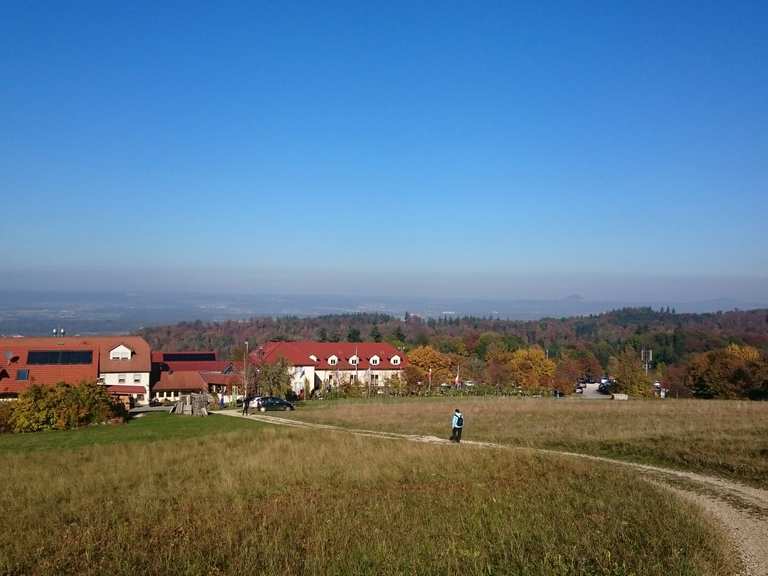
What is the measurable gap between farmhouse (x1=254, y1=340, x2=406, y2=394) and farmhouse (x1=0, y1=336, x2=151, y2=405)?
14782mm

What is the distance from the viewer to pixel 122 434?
3344 cm

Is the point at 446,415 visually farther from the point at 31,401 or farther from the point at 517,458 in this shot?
the point at 31,401

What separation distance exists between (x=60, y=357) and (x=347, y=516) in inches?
2174

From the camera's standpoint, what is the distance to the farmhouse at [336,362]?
80062 mm

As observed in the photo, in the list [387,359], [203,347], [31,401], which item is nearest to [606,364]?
[387,359]

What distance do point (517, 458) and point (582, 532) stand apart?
911cm

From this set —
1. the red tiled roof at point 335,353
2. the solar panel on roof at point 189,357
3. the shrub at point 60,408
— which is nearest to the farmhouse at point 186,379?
the solar panel on roof at point 189,357

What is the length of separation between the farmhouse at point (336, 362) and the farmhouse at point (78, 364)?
48.5 ft

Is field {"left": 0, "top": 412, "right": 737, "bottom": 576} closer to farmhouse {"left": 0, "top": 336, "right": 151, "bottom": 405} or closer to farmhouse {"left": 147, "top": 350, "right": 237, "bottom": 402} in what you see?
farmhouse {"left": 0, "top": 336, "right": 151, "bottom": 405}

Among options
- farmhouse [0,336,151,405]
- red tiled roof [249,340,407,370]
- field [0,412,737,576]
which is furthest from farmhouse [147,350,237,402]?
field [0,412,737,576]

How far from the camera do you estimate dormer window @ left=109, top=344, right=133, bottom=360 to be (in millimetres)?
67125

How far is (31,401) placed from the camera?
131 ft

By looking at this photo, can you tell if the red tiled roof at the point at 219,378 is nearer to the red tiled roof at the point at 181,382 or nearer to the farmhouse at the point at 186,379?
the farmhouse at the point at 186,379

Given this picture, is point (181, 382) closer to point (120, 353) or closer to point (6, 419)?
point (120, 353)
